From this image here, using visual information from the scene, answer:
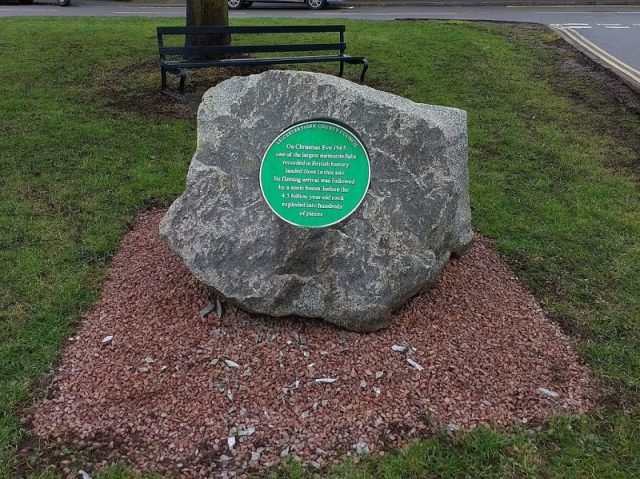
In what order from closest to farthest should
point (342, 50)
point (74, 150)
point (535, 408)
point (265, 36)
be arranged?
point (535, 408) < point (74, 150) < point (342, 50) < point (265, 36)

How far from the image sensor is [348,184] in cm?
359

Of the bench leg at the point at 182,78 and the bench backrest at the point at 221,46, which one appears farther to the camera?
the bench leg at the point at 182,78

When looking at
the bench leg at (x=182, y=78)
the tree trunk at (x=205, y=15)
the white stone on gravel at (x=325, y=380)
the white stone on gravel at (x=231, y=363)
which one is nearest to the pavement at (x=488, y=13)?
the tree trunk at (x=205, y=15)

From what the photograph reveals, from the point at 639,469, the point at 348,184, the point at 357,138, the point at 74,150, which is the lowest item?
the point at 639,469

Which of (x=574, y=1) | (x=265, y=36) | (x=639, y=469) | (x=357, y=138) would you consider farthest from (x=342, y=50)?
(x=574, y=1)

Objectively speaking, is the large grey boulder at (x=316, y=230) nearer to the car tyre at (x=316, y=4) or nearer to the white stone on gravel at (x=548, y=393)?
the white stone on gravel at (x=548, y=393)

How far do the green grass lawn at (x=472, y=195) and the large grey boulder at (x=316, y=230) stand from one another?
3.13 ft

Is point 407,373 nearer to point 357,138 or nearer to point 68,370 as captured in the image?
point 357,138

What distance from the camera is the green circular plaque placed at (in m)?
3.57

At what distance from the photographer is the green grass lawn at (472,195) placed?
304cm

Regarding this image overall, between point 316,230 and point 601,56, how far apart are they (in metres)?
10.6

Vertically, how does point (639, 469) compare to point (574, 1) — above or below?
below

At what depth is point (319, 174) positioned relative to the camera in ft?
11.9

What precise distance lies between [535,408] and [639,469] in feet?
1.76
